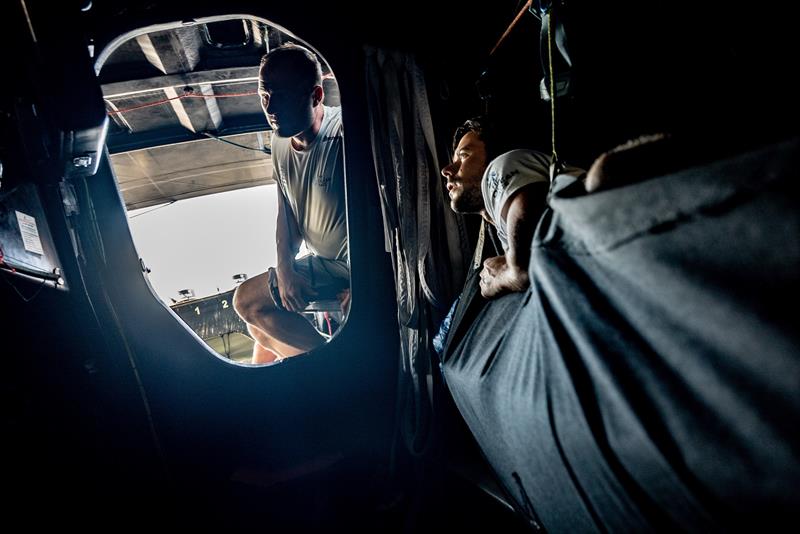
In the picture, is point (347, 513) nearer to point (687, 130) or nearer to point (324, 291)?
point (324, 291)

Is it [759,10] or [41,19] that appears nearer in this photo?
[759,10]

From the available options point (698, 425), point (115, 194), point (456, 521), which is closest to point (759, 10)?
point (698, 425)

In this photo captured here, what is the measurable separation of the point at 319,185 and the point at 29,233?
48.1 inches

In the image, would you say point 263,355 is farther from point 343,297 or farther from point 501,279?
point 501,279

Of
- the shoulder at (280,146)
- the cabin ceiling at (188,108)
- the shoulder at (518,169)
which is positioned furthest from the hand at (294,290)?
the shoulder at (518,169)

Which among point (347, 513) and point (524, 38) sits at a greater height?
point (524, 38)

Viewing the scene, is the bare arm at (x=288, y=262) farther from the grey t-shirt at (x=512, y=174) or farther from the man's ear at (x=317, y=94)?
the grey t-shirt at (x=512, y=174)

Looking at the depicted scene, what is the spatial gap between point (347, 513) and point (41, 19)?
2.22 meters

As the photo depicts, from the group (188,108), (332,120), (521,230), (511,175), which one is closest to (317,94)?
(332,120)

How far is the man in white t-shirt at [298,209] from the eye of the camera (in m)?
1.78

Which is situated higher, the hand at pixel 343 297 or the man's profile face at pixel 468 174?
the man's profile face at pixel 468 174

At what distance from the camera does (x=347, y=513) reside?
159cm

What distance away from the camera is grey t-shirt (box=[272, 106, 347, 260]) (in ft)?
6.29

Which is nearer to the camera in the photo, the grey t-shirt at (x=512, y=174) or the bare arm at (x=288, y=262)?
the grey t-shirt at (x=512, y=174)
